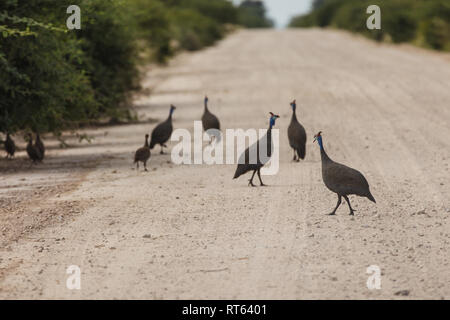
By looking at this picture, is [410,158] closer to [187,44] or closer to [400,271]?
[400,271]

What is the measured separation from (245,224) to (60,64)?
6893 mm

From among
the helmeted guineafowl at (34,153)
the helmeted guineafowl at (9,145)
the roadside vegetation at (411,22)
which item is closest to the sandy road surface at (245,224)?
the helmeted guineafowl at (34,153)

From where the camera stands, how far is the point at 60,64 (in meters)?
14.6

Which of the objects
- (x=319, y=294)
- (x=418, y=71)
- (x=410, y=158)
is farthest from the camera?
(x=418, y=71)

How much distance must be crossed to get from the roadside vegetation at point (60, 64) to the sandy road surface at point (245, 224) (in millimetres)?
866

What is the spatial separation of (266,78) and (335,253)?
22614 mm

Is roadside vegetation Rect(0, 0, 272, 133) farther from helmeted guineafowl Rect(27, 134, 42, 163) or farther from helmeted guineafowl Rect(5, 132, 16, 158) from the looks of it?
helmeted guineafowl Rect(27, 134, 42, 163)

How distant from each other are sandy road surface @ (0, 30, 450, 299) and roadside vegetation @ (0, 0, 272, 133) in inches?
34.1

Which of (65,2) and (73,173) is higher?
(65,2)

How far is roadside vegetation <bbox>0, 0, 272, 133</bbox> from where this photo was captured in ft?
44.7

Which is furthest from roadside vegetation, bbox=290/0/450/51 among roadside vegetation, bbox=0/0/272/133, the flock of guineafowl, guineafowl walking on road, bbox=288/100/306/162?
guineafowl walking on road, bbox=288/100/306/162

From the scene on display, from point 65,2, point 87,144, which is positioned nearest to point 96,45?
point 87,144

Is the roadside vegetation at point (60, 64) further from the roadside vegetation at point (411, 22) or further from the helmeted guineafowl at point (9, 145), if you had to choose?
the roadside vegetation at point (411, 22)

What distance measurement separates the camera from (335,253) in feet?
24.7
